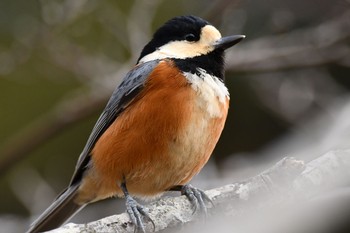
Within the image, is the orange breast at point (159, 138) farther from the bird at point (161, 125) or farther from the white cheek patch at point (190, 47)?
the white cheek patch at point (190, 47)

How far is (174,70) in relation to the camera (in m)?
3.74

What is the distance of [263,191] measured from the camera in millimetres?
2775

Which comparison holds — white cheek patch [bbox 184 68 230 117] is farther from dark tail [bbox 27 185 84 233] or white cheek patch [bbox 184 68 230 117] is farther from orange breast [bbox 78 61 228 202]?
dark tail [bbox 27 185 84 233]

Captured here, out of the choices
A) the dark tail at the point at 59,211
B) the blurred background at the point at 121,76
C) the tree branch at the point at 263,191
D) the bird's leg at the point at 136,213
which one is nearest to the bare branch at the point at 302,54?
the blurred background at the point at 121,76

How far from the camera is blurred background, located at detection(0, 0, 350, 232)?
15.5ft

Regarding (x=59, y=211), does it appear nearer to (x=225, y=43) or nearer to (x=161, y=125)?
(x=161, y=125)

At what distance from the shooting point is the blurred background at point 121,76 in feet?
15.5

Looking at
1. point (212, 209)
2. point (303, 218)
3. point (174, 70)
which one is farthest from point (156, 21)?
point (303, 218)

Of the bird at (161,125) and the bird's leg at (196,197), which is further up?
the bird at (161,125)

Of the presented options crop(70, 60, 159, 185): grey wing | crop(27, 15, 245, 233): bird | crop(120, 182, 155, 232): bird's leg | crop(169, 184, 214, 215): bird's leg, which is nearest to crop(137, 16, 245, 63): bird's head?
crop(27, 15, 245, 233): bird

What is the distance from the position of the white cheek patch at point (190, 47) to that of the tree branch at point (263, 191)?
111 cm

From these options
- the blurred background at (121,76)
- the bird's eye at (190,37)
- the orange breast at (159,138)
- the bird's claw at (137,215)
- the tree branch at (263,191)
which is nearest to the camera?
the tree branch at (263,191)

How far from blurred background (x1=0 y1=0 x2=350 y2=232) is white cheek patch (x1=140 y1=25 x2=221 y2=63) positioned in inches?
27.7

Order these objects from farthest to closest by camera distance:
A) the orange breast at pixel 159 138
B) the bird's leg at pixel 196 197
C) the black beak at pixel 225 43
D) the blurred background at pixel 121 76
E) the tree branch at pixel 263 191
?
the blurred background at pixel 121 76
the black beak at pixel 225 43
the orange breast at pixel 159 138
the bird's leg at pixel 196 197
the tree branch at pixel 263 191
